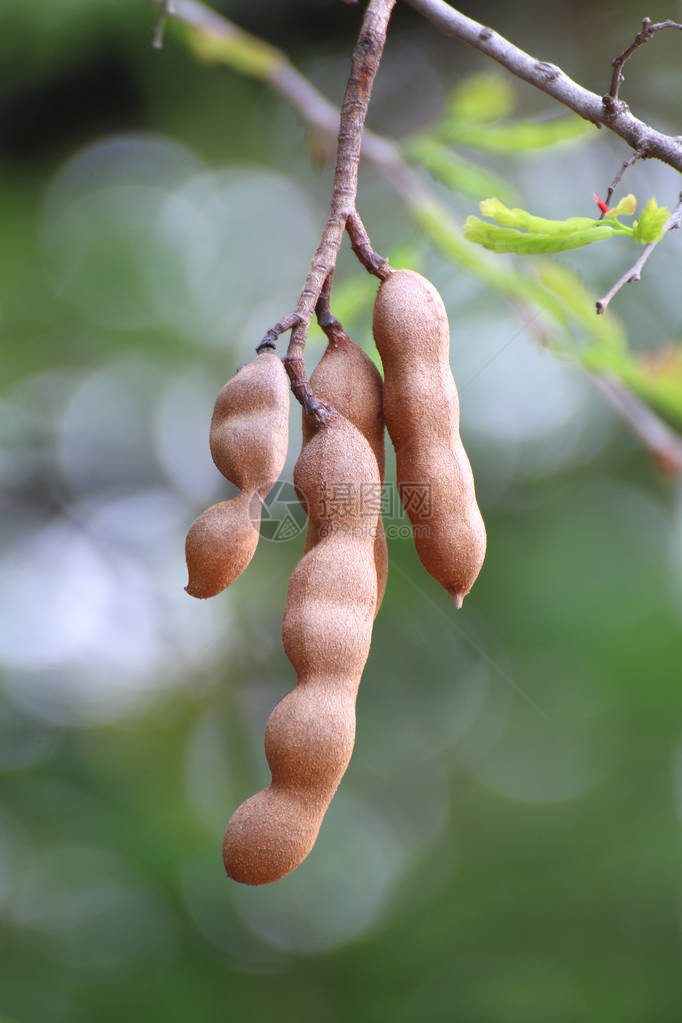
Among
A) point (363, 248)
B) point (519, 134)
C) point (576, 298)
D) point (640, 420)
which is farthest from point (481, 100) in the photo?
point (363, 248)

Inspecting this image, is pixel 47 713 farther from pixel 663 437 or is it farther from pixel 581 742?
pixel 663 437

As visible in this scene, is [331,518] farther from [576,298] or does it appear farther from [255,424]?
[576,298]

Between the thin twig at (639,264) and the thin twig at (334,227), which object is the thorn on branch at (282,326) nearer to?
the thin twig at (334,227)

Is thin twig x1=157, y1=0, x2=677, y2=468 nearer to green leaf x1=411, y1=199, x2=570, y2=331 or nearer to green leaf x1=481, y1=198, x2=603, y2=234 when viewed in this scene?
green leaf x1=411, y1=199, x2=570, y2=331

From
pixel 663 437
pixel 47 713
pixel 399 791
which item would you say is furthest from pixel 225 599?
pixel 663 437

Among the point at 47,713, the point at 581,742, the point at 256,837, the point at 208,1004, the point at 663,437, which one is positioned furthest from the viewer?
the point at 581,742

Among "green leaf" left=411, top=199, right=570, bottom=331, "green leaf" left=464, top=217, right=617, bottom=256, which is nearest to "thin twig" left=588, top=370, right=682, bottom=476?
"green leaf" left=411, top=199, right=570, bottom=331
